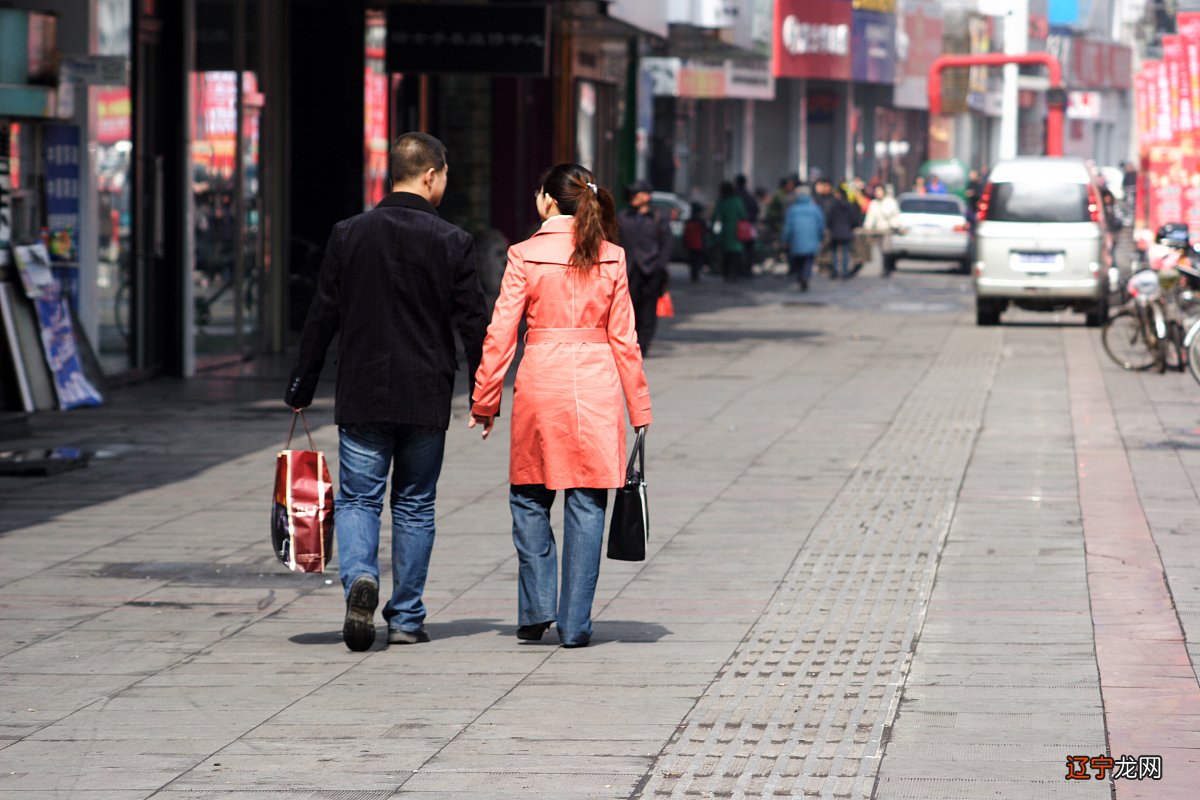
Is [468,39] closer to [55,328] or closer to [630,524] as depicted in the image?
[55,328]

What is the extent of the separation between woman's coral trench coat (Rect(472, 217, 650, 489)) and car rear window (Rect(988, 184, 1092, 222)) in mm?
18062

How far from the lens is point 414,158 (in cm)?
708

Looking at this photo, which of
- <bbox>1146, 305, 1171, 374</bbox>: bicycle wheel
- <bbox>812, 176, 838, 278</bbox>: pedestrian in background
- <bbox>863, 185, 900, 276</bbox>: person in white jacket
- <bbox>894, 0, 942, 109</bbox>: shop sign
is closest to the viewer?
<bbox>1146, 305, 1171, 374</bbox>: bicycle wheel

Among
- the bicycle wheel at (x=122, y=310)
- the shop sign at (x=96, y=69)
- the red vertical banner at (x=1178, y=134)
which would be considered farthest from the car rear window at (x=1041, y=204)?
the shop sign at (x=96, y=69)

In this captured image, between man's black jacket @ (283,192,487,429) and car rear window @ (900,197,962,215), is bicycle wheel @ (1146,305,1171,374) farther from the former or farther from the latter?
car rear window @ (900,197,962,215)

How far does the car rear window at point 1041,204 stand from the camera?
24.4 metres

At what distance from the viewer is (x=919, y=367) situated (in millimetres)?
19094

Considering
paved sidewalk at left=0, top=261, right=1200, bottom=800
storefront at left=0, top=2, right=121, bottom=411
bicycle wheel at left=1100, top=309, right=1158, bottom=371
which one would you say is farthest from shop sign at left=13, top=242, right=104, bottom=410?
bicycle wheel at left=1100, top=309, right=1158, bottom=371

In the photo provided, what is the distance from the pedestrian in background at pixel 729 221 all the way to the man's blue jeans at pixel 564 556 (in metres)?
27.4

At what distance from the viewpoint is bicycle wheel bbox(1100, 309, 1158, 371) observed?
61.9ft

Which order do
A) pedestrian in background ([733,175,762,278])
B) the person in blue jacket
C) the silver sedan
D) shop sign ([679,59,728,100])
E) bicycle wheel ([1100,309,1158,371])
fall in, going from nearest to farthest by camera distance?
bicycle wheel ([1100,309,1158,371]) → the person in blue jacket → pedestrian in background ([733,175,762,278]) → the silver sedan → shop sign ([679,59,728,100])

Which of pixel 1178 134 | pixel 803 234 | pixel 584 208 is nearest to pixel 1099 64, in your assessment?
pixel 803 234

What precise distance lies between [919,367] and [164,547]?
35.9ft

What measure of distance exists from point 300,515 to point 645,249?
10703mm
